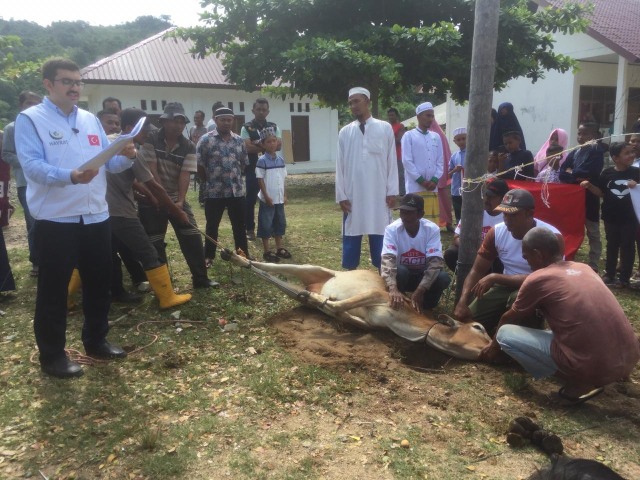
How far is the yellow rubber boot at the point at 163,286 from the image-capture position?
15.4ft

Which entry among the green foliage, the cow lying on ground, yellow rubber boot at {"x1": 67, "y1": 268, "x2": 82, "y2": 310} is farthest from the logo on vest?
the green foliage

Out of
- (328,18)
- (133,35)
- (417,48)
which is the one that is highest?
(133,35)

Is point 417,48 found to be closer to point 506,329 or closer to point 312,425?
point 506,329

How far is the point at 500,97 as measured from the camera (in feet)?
60.2

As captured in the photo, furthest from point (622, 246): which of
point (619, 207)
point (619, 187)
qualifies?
point (619, 187)

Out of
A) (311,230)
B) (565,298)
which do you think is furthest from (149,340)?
(311,230)

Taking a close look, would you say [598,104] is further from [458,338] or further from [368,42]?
[458,338]

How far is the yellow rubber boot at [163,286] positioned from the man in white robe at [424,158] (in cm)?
364

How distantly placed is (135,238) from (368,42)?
7667mm

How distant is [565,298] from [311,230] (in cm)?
561

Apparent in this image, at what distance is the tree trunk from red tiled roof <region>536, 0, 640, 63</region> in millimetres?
9438

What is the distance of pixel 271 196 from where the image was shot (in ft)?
21.6

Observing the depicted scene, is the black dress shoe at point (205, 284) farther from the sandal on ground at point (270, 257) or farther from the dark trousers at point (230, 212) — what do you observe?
the sandal on ground at point (270, 257)

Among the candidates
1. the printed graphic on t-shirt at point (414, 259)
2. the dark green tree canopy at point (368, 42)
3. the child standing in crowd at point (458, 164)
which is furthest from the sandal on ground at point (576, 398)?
the dark green tree canopy at point (368, 42)
